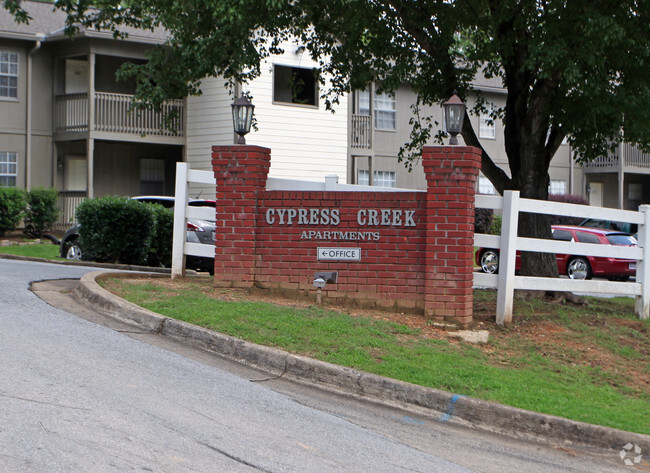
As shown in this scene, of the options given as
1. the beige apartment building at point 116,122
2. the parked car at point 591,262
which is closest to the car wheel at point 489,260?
the parked car at point 591,262

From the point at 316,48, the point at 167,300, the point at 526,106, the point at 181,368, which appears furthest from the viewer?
the point at 316,48

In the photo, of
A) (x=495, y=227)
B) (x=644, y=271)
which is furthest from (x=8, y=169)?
(x=644, y=271)

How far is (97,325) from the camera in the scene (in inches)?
354

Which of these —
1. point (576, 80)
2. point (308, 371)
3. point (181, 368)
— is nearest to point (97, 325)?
point (181, 368)

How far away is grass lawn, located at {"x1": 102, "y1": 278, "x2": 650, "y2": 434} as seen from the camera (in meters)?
7.41

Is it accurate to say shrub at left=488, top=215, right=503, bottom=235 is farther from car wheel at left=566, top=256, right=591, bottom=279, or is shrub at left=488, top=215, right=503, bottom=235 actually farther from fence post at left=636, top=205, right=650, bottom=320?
fence post at left=636, top=205, right=650, bottom=320

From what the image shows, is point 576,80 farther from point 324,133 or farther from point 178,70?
point 324,133

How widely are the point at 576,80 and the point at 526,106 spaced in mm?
1718

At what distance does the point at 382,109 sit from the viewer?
3092cm

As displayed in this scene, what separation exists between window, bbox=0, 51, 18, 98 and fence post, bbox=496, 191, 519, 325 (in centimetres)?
1989

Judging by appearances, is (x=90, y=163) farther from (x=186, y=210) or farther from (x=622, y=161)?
(x=622, y=161)

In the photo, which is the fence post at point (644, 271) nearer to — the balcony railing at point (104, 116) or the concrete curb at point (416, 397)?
the concrete curb at point (416, 397)

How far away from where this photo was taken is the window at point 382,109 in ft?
99.7

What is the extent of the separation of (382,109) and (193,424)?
25959 millimetres
